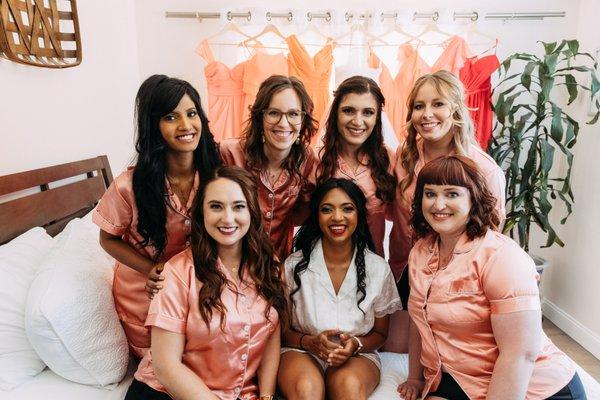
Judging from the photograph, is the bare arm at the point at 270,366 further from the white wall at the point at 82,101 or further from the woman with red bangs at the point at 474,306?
the white wall at the point at 82,101

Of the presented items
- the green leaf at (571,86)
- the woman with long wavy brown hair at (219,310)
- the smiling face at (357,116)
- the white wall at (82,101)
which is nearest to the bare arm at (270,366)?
the woman with long wavy brown hair at (219,310)

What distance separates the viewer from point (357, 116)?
170cm

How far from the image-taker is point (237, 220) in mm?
1351

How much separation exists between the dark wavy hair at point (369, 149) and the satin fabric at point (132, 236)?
56 centimetres

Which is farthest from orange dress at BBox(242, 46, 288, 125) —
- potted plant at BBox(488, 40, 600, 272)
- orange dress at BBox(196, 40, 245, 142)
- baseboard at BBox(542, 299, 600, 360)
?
baseboard at BBox(542, 299, 600, 360)

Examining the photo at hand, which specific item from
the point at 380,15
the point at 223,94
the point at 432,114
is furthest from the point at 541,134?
the point at 223,94

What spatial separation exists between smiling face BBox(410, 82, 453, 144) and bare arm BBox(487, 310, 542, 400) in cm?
73

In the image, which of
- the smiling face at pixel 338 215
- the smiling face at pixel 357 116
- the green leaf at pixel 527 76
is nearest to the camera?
the smiling face at pixel 338 215

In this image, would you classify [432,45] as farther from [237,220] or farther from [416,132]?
[237,220]

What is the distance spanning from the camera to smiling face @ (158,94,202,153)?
142 cm

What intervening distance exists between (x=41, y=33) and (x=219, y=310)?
1483 millimetres

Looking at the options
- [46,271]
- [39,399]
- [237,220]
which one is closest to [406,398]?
[237,220]

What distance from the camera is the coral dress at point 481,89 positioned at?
2.60 metres

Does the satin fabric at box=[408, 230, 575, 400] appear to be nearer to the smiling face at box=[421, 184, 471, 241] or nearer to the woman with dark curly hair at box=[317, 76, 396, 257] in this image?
the smiling face at box=[421, 184, 471, 241]
